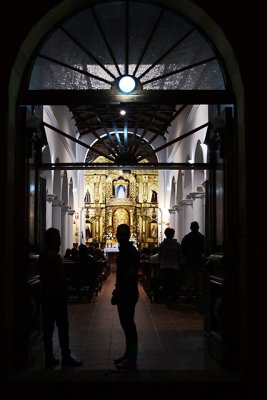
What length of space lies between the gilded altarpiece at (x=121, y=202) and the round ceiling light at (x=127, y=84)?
34567 mm

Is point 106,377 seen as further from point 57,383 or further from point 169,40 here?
point 169,40

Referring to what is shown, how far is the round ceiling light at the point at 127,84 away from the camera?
638 centimetres

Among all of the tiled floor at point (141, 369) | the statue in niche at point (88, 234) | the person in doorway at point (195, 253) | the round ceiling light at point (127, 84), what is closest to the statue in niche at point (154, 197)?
the statue in niche at point (88, 234)

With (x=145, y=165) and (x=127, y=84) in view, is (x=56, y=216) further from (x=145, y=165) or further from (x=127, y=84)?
(x=127, y=84)

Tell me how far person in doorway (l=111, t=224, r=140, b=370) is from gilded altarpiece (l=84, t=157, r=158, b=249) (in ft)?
114

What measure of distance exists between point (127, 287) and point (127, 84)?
227 cm

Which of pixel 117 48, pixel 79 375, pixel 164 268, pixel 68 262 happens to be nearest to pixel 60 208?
pixel 68 262

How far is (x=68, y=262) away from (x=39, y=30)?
815 centimetres

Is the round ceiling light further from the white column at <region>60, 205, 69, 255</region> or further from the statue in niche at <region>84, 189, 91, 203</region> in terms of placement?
the statue in niche at <region>84, 189, 91, 203</region>

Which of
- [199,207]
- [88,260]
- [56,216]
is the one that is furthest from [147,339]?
[56,216]

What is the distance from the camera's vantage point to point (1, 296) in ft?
17.3

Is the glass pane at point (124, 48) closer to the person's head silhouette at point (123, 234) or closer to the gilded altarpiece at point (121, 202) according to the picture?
the person's head silhouette at point (123, 234)

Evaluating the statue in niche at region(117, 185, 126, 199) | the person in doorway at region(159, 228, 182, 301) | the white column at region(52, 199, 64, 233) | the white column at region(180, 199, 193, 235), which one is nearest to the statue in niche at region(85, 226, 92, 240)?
the statue in niche at region(117, 185, 126, 199)

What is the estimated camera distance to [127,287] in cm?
611
